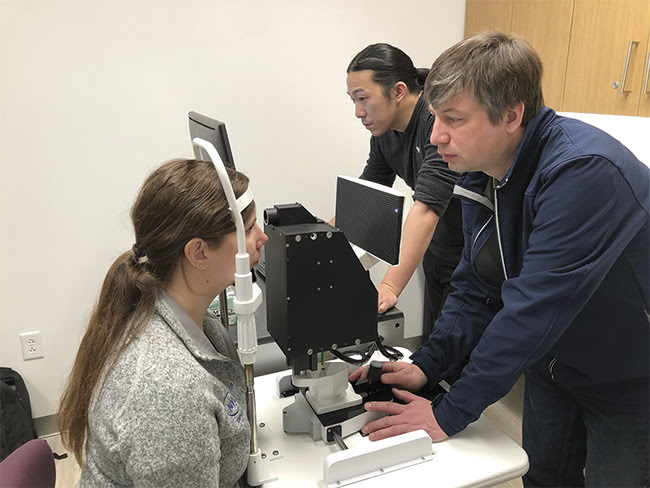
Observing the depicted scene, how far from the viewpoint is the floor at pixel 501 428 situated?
207 cm

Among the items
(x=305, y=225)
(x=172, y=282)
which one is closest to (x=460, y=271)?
(x=305, y=225)

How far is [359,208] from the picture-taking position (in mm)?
1057

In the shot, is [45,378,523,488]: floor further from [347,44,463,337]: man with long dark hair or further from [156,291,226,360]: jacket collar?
[156,291,226,360]: jacket collar

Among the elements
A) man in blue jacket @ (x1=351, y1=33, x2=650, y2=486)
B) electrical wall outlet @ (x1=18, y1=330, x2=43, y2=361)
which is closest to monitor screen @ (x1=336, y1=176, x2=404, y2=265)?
man in blue jacket @ (x1=351, y1=33, x2=650, y2=486)

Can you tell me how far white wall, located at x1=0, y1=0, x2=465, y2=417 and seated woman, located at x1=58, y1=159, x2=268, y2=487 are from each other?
49.8 inches

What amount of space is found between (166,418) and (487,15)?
250 cm

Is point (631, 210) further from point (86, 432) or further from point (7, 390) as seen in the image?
point (7, 390)

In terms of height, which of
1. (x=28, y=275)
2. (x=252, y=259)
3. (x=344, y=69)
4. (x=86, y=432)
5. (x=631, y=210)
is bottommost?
(x=28, y=275)

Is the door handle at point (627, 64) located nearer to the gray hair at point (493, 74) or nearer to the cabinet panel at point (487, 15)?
the cabinet panel at point (487, 15)

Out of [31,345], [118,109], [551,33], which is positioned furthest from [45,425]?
[551,33]

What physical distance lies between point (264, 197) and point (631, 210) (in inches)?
73.1

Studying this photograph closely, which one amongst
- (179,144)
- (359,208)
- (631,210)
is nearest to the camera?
(631,210)

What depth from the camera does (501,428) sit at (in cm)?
229

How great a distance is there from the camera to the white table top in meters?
0.94
